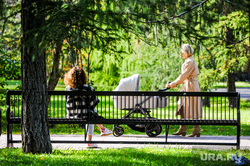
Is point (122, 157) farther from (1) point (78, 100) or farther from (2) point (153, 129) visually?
(2) point (153, 129)

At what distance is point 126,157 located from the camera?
6.16m

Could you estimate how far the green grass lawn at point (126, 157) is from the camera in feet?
18.8

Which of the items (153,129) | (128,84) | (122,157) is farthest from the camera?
(128,84)

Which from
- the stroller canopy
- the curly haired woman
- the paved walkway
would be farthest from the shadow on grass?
the stroller canopy

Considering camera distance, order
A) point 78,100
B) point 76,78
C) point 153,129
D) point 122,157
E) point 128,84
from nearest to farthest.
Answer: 1. point 122,157
2. point 78,100
3. point 76,78
4. point 153,129
5. point 128,84

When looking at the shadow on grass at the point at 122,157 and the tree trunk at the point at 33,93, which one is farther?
the tree trunk at the point at 33,93

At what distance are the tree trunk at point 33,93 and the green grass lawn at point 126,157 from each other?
275 mm

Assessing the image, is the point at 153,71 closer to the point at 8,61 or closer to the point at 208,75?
the point at 208,75

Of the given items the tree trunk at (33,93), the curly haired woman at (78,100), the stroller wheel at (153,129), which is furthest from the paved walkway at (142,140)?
the tree trunk at (33,93)

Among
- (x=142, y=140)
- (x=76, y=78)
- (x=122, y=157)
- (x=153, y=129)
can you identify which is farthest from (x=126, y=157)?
(x=153, y=129)

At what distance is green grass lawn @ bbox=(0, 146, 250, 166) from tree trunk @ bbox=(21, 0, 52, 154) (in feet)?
0.90

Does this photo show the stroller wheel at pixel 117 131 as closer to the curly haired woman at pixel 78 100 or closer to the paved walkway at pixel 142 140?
the paved walkway at pixel 142 140

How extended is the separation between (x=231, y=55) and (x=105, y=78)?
10.1 meters

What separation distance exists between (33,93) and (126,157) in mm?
1800
